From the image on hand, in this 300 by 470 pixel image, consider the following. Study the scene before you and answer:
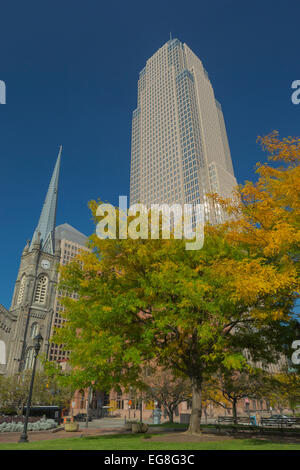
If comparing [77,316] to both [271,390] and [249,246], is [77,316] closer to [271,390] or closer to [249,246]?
[249,246]

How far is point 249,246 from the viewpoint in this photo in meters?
15.5

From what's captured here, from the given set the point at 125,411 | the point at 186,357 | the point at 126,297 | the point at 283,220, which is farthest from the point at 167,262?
the point at 125,411

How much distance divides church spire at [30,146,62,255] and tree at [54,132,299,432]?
85.9 meters

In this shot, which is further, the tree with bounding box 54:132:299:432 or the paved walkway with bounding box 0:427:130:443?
the paved walkway with bounding box 0:427:130:443

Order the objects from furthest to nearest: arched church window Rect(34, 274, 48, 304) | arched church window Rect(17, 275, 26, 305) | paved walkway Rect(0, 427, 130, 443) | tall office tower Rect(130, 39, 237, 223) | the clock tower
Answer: tall office tower Rect(130, 39, 237, 223), arched church window Rect(34, 274, 48, 304), arched church window Rect(17, 275, 26, 305), the clock tower, paved walkway Rect(0, 427, 130, 443)

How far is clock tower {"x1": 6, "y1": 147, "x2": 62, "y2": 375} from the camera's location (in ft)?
256

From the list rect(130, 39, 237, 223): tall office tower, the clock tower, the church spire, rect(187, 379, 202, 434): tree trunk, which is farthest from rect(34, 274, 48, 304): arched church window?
rect(187, 379, 202, 434): tree trunk

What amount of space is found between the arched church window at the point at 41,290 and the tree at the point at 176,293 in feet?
254

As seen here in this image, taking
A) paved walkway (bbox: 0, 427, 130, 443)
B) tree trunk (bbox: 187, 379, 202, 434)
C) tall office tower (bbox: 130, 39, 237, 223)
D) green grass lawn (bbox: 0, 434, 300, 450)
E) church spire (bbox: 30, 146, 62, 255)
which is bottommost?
paved walkway (bbox: 0, 427, 130, 443)

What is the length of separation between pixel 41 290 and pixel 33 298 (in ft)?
11.9

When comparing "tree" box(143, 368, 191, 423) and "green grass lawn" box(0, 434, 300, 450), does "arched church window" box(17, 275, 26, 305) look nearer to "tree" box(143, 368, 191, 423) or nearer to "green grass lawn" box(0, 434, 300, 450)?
"tree" box(143, 368, 191, 423)

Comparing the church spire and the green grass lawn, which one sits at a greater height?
the church spire

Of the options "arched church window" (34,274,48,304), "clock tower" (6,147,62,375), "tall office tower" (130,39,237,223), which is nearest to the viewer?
"clock tower" (6,147,62,375)
